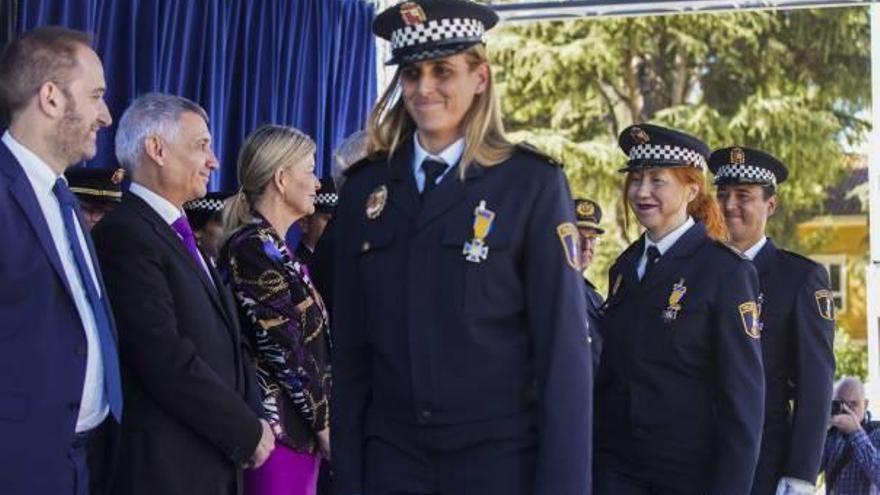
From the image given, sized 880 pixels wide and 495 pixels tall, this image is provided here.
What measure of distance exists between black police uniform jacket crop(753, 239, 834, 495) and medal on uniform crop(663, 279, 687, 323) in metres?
1.01

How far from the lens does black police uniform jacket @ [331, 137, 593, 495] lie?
11.6 ft

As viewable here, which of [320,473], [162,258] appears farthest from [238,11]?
[162,258]

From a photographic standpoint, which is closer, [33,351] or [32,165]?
[33,351]

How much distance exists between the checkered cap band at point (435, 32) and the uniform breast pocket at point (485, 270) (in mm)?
452

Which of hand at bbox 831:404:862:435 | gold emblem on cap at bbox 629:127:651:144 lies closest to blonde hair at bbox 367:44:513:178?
gold emblem on cap at bbox 629:127:651:144

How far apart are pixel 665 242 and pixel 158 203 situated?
1.67m

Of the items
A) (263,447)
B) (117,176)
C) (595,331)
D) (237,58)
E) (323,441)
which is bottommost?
(323,441)

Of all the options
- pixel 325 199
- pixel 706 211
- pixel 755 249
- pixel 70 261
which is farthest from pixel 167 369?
pixel 755 249

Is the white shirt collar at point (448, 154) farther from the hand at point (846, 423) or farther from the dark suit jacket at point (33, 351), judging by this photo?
the hand at point (846, 423)

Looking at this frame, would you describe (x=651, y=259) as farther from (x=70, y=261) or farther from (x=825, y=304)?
(x=70, y=261)

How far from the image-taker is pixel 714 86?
2344 centimetres

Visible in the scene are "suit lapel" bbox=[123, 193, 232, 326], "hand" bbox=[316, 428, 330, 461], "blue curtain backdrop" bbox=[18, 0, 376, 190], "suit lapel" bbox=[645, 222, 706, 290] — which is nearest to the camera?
"suit lapel" bbox=[123, 193, 232, 326]

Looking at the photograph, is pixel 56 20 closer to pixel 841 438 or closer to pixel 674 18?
pixel 841 438

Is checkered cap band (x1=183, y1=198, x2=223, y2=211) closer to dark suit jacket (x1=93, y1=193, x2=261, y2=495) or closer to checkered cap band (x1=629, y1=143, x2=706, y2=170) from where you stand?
dark suit jacket (x1=93, y1=193, x2=261, y2=495)
